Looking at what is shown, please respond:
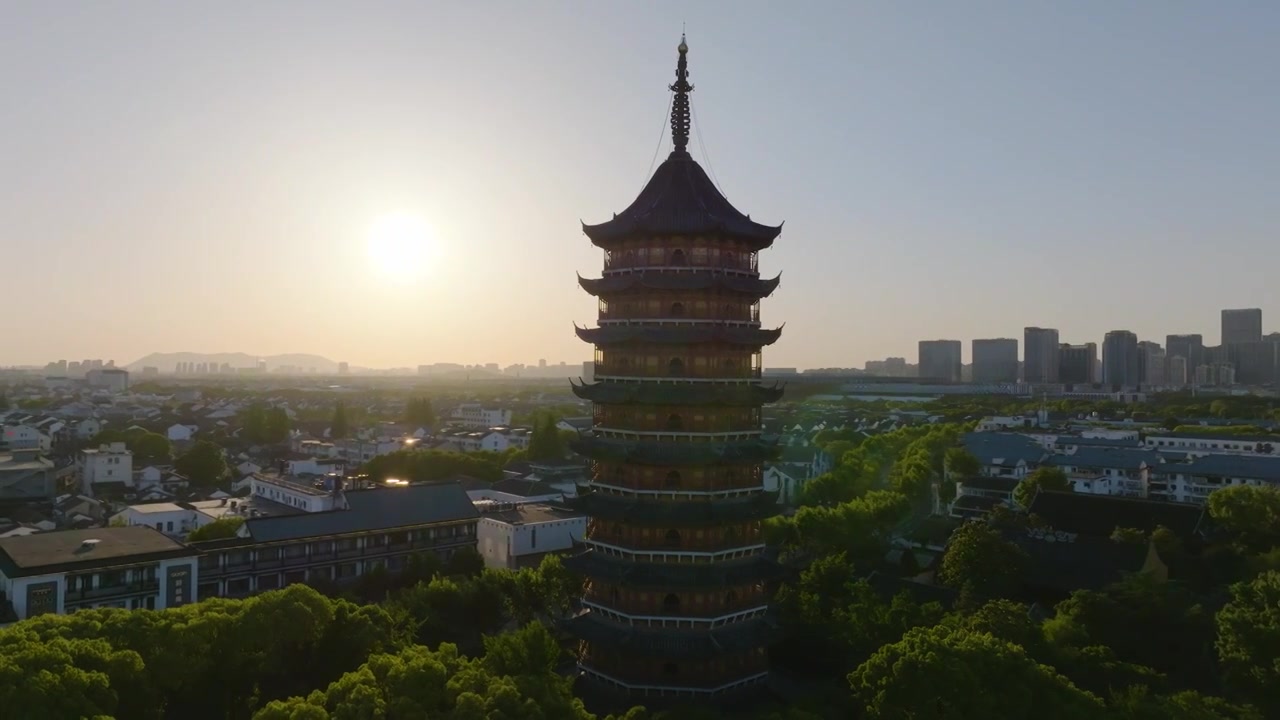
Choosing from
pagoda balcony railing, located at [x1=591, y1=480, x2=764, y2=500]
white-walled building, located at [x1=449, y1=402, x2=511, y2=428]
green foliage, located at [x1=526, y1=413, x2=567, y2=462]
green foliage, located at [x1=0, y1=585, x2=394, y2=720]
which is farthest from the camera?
white-walled building, located at [x1=449, y1=402, x2=511, y2=428]

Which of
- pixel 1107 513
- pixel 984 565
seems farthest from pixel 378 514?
pixel 1107 513

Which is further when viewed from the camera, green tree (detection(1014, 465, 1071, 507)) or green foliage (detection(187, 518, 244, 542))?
green tree (detection(1014, 465, 1071, 507))

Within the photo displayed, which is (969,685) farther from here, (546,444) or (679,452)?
(546,444)

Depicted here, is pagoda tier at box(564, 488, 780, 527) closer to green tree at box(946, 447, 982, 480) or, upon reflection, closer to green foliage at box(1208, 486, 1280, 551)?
green foliage at box(1208, 486, 1280, 551)

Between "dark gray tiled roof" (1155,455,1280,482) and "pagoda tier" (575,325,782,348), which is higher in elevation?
"pagoda tier" (575,325,782,348)

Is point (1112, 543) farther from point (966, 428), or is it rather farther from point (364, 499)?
point (966, 428)

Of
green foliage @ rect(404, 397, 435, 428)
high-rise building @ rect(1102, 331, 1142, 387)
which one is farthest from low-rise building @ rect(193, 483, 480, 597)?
high-rise building @ rect(1102, 331, 1142, 387)

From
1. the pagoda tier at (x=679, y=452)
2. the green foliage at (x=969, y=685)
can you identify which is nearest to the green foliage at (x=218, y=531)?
the pagoda tier at (x=679, y=452)

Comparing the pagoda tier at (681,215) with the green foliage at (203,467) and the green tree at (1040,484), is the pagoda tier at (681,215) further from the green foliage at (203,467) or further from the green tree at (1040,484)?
the green foliage at (203,467)
